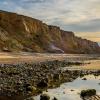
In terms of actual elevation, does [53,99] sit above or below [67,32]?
below

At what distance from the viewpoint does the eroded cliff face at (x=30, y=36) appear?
104m

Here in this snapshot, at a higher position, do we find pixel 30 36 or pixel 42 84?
pixel 30 36

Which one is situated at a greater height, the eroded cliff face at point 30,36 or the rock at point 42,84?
the eroded cliff face at point 30,36

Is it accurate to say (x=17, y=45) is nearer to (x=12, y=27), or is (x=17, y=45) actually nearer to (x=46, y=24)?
(x=12, y=27)

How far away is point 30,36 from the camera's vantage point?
425 ft

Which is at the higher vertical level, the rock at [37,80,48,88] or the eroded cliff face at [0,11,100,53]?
the eroded cliff face at [0,11,100,53]

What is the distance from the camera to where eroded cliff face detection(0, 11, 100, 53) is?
104 m

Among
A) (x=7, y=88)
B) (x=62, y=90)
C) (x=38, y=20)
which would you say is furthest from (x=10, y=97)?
(x=38, y=20)

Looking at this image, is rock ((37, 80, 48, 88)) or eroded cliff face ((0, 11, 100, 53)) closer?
rock ((37, 80, 48, 88))

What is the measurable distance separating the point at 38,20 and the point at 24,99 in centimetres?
12806

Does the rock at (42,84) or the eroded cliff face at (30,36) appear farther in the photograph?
the eroded cliff face at (30,36)

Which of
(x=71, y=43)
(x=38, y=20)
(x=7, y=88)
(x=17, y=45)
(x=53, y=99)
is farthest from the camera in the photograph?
(x=71, y=43)

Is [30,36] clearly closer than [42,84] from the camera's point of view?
No

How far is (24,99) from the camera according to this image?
784 inches
